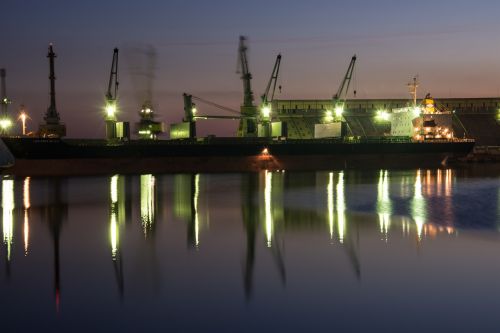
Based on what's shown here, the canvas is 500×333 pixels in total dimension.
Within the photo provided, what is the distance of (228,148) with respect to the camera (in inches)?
2286

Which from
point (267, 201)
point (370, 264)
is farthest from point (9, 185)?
point (370, 264)

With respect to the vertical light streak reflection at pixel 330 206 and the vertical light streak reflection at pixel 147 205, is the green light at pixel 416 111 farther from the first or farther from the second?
the vertical light streak reflection at pixel 147 205

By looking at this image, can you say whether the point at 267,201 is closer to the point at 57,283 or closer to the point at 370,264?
the point at 370,264

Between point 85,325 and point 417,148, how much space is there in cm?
6048

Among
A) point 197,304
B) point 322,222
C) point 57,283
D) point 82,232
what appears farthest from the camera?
point 322,222

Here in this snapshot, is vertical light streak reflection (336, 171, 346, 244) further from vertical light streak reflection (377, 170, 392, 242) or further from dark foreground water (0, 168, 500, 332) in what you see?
vertical light streak reflection (377, 170, 392, 242)

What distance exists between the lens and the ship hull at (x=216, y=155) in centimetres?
5144

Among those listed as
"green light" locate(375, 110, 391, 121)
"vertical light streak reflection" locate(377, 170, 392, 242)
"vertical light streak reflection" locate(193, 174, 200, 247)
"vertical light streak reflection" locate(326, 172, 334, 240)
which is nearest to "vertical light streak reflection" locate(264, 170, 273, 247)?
"vertical light streak reflection" locate(326, 172, 334, 240)

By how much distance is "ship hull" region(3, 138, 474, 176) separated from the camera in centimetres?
5144

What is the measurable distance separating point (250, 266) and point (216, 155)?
43.8 meters

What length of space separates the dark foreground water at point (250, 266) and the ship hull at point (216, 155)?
25.2 m

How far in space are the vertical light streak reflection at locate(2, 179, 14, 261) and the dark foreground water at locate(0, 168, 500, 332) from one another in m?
0.10

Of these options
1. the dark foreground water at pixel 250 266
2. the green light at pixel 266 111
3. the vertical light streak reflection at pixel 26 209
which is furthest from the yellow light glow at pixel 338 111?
the dark foreground water at pixel 250 266

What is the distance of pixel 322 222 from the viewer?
69.4 feet
